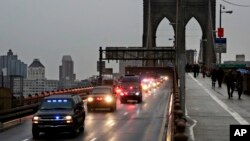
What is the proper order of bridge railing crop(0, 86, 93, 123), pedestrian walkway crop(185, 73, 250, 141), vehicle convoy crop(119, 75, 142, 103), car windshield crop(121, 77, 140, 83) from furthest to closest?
car windshield crop(121, 77, 140, 83)
vehicle convoy crop(119, 75, 142, 103)
bridge railing crop(0, 86, 93, 123)
pedestrian walkway crop(185, 73, 250, 141)

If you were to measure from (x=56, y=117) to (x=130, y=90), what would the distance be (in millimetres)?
30433

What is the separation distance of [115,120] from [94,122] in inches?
68.9

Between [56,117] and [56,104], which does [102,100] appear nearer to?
[56,104]

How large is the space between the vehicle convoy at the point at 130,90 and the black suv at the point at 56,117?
94.9ft

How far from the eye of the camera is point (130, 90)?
181 ft

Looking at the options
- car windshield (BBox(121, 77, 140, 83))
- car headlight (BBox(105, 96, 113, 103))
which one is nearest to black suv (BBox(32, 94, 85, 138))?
car headlight (BBox(105, 96, 113, 103))

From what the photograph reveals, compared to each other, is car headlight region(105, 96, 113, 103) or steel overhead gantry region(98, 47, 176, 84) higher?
steel overhead gantry region(98, 47, 176, 84)

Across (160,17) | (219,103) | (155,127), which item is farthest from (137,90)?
(160,17)

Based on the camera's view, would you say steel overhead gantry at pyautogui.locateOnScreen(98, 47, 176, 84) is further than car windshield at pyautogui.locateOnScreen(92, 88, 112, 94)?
Yes

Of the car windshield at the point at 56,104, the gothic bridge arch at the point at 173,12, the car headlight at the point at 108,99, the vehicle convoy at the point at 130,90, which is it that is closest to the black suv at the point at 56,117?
the car windshield at the point at 56,104

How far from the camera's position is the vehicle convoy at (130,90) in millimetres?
→ 55031

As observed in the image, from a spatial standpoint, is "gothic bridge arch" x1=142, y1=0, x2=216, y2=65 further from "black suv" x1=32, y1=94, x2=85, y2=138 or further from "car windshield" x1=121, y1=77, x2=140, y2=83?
"black suv" x1=32, y1=94, x2=85, y2=138

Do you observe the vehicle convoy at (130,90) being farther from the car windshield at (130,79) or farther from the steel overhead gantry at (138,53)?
the steel overhead gantry at (138,53)

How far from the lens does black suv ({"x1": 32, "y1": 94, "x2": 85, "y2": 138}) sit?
24677 millimetres
